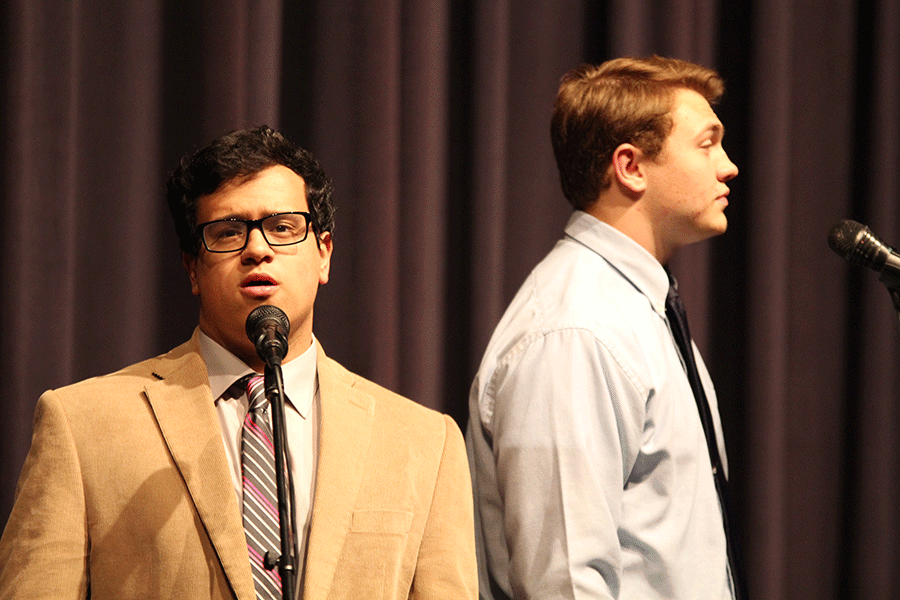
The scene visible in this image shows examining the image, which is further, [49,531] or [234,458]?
[234,458]

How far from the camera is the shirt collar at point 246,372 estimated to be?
1.65m

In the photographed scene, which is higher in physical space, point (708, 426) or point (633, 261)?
point (633, 261)

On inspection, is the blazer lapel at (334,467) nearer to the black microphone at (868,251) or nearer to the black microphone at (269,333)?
the black microphone at (269,333)

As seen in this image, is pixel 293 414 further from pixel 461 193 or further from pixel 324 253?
pixel 461 193

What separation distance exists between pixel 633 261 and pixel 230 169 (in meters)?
0.86

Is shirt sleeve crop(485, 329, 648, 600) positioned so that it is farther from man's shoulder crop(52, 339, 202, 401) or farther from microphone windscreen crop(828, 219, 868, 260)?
man's shoulder crop(52, 339, 202, 401)

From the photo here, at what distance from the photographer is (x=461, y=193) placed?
2797 millimetres

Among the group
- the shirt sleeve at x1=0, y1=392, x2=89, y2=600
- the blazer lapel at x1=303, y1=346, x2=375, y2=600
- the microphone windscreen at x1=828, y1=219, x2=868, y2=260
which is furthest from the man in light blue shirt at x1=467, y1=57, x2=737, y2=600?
the shirt sleeve at x1=0, y1=392, x2=89, y2=600

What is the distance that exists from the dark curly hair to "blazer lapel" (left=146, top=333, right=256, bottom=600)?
9.0 inches

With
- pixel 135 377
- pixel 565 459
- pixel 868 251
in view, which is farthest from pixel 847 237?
pixel 135 377

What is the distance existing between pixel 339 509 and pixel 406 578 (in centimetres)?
17

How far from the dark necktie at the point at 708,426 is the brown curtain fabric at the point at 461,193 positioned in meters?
0.72

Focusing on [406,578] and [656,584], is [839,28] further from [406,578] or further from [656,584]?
[406,578]

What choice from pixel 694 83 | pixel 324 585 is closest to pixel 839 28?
pixel 694 83
